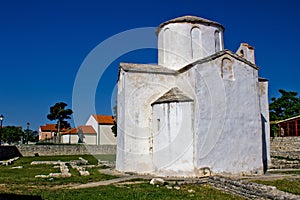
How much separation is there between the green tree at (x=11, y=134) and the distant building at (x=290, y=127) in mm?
56606

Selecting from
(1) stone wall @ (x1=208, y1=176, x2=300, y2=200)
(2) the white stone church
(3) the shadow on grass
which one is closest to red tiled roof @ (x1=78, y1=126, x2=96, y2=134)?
(2) the white stone church

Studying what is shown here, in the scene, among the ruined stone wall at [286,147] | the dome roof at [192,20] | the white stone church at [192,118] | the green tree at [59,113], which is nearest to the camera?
the white stone church at [192,118]

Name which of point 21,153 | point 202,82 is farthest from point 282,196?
point 21,153

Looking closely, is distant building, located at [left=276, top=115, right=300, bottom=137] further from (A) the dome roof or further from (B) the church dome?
(A) the dome roof

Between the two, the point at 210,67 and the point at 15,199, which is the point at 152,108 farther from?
the point at 15,199

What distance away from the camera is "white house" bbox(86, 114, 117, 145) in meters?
50.0

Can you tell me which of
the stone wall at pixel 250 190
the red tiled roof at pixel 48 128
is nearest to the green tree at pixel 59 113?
the red tiled roof at pixel 48 128

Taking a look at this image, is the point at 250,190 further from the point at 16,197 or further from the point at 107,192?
the point at 16,197

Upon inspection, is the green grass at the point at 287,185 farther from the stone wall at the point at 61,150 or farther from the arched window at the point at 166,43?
the stone wall at the point at 61,150

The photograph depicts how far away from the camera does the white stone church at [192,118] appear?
13.7 metres

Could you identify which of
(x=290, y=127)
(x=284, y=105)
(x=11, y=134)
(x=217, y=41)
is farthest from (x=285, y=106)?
(x=11, y=134)

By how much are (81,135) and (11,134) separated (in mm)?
23753

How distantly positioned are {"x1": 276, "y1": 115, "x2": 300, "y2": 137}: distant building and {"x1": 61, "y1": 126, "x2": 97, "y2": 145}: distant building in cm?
3113

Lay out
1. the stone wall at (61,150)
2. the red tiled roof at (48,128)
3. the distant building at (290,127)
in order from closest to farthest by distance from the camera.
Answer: the distant building at (290,127), the stone wall at (61,150), the red tiled roof at (48,128)
